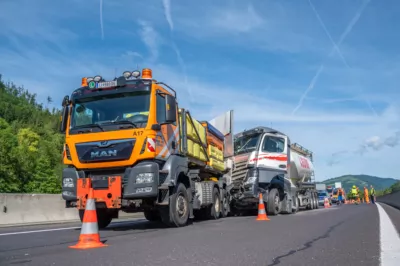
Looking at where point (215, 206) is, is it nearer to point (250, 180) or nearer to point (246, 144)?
point (250, 180)

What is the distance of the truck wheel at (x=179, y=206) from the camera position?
8.75m

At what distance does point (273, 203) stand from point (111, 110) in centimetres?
778

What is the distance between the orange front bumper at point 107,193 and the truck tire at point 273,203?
7.61 metres

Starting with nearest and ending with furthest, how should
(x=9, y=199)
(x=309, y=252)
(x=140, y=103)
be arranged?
1. (x=309, y=252)
2. (x=140, y=103)
3. (x=9, y=199)

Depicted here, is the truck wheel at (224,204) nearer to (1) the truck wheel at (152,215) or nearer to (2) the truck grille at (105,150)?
(1) the truck wheel at (152,215)

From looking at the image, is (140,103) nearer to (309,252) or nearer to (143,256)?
(143,256)

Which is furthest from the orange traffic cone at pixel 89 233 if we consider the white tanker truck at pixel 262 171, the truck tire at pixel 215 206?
the white tanker truck at pixel 262 171

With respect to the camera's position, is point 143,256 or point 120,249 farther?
point 120,249

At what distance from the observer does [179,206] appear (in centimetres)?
916

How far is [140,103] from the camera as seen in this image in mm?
8438

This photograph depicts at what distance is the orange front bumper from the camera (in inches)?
309

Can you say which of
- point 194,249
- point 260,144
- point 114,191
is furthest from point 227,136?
point 194,249

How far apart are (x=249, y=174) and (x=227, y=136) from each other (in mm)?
1620

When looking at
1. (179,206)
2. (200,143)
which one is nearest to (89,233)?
(179,206)
